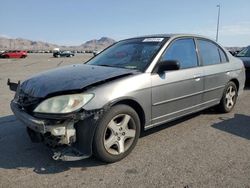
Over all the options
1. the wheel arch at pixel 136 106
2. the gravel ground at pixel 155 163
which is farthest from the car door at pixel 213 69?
the wheel arch at pixel 136 106

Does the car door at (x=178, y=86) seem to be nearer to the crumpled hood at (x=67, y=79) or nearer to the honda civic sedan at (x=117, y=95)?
the honda civic sedan at (x=117, y=95)

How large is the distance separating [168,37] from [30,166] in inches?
112

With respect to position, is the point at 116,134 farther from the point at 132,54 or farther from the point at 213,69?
the point at 213,69

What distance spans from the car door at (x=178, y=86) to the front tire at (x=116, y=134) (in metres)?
0.46

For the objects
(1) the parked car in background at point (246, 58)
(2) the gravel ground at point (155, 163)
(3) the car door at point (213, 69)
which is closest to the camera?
(2) the gravel ground at point (155, 163)

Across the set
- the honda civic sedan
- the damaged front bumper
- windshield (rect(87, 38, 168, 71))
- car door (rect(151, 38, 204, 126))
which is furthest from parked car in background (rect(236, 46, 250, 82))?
the damaged front bumper

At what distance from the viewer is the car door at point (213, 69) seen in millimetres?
5363

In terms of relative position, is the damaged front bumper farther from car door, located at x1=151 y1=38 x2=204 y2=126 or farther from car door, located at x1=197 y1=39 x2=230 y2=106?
car door, located at x1=197 y1=39 x2=230 y2=106

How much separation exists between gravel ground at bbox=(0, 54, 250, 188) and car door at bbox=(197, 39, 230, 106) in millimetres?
669

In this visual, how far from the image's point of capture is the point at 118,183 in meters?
3.29

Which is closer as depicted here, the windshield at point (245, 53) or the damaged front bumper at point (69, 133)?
the damaged front bumper at point (69, 133)

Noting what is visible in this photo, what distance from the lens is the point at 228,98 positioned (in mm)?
6195

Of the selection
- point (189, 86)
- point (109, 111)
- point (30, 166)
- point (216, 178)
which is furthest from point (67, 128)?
point (189, 86)

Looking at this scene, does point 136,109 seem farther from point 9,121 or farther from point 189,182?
point 9,121
